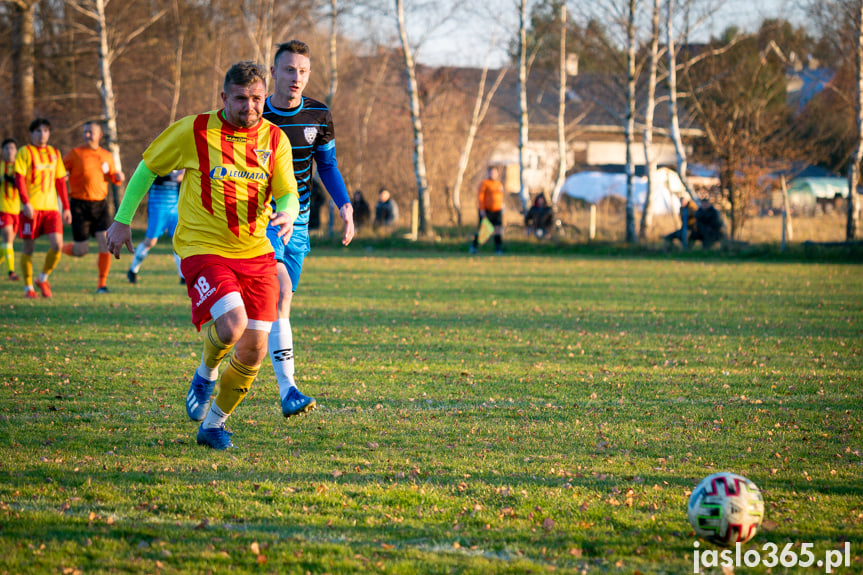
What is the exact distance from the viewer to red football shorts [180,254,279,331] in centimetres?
436

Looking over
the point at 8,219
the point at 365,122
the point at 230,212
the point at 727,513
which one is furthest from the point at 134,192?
the point at 365,122

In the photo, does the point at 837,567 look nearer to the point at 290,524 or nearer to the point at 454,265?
the point at 290,524

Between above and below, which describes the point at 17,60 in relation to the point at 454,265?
above

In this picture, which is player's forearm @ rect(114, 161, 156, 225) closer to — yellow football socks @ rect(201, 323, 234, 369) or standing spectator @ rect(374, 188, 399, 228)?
yellow football socks @ rect(201, 323, 234, 369)

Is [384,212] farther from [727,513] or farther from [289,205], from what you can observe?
[727,513]

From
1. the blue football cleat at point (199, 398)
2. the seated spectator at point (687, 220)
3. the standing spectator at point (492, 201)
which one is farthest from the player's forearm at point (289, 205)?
the seated spectator at point (687, 220)

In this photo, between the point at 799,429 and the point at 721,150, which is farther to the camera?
the point at 721,150

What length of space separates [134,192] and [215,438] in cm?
147

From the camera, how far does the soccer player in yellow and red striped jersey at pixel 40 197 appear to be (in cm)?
1136

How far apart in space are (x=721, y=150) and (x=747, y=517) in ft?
76.3

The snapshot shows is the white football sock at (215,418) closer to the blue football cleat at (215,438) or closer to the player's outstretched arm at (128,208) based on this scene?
the blue football cleat at (215,438)

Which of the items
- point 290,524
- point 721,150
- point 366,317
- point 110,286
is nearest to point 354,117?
point 721,150

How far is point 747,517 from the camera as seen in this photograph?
3.31m

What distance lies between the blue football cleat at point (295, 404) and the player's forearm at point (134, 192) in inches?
57.1
